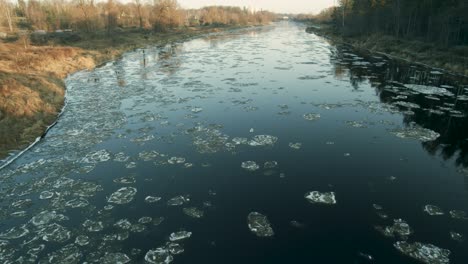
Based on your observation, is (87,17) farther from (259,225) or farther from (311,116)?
(259,225)

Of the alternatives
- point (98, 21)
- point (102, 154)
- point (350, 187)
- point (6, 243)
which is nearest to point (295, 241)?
point (350, 187)

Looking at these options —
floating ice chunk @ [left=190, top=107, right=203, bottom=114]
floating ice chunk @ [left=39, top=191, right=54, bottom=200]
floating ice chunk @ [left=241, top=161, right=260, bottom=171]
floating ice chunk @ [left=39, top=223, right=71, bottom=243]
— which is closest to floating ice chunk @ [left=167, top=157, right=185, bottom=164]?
floating ice chunk @ [left=241, top=161, right=260, bottom=171]

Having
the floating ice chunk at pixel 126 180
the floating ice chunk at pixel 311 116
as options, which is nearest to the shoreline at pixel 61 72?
the floating ice chunk at pixel 126 180

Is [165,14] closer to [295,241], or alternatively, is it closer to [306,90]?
[306,90]

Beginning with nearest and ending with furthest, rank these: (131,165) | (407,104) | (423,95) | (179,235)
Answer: (179,235) → (131,165) → (407,104) → (423,95)

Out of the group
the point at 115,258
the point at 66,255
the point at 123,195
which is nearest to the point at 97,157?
the point at 123,195
